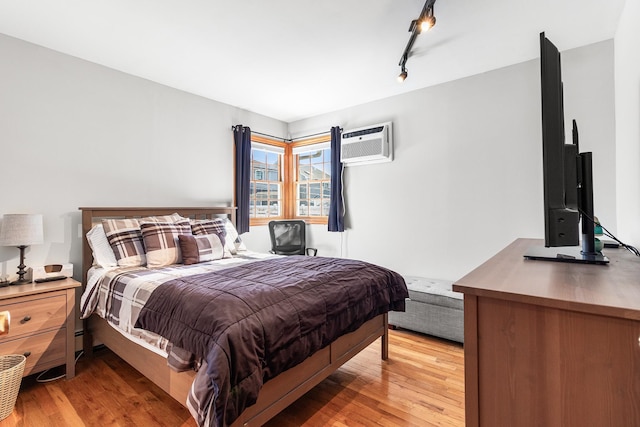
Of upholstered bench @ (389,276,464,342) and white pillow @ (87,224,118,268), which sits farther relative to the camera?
upholstered bench @ (389,276,464,342)

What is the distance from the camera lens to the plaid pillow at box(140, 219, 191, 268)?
2561mm

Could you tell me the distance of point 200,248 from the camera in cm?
277

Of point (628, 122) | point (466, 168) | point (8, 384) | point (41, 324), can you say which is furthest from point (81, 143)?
point (628, 122)

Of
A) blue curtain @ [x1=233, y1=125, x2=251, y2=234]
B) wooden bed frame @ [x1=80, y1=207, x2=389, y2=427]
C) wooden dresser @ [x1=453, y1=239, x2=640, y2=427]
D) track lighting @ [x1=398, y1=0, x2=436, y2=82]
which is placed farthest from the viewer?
blue curtain @ [x1=233, y1=125, x2=251, y2=234]

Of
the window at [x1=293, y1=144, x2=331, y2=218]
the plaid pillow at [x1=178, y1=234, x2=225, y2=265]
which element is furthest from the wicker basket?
the window at [x1=293, y1=144, x2=331, y2=218]

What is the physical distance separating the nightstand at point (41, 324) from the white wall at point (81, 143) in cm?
51

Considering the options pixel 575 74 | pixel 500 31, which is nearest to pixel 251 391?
pixel 500 31

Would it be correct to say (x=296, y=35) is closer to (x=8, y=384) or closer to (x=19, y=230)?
(x=19, y=230)

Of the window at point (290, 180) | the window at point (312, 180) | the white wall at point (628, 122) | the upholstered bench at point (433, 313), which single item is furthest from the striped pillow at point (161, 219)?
the white wall at point (628, 122)

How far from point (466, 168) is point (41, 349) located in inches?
152

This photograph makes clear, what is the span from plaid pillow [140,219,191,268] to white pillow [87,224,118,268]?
264 mm

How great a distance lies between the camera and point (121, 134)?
2973 millimetres

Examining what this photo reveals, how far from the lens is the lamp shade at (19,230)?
2170mm

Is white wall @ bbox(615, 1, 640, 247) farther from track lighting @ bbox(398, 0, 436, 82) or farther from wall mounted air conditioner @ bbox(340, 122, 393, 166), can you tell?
wall mounted air conditioner @ bbox(340, 122, 393, 166)
